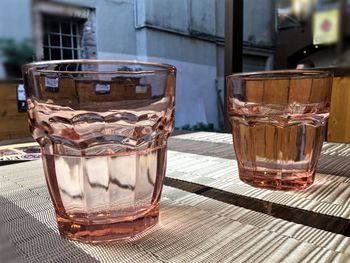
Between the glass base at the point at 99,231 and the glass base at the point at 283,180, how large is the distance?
0.61 ft

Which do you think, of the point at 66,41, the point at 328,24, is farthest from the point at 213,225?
the point at 66,41

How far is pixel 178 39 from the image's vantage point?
14.3ft

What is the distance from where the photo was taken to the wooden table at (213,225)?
0.23 meters

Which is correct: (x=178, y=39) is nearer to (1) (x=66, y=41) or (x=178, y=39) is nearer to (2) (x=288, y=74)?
(1) (x=66, y=41)

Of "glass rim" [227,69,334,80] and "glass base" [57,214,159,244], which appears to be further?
"glass rim" [227,69,334,80]

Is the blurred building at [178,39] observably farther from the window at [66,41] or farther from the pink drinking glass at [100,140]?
the pink drinking glass at [100,140]

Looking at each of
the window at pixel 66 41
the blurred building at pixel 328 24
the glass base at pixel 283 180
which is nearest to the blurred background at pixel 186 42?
the window at pixel 66 41

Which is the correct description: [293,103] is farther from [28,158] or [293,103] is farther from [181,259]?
[28,158]

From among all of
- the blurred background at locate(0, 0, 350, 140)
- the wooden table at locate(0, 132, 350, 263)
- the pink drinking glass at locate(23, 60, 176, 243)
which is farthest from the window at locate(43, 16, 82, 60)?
the pink drinking glass at locate(23, 60, 176, 243)

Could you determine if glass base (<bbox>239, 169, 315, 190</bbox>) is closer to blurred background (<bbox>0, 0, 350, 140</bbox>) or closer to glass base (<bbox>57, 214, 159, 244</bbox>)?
glass base (<bbox>57, 214, 159, 244</bbox>)

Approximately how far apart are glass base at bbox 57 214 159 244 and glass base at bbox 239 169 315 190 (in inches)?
7.3

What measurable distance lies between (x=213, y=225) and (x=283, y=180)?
0.47 ft

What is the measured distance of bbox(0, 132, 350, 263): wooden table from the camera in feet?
0.77

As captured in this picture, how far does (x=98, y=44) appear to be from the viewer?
140 inches
